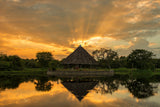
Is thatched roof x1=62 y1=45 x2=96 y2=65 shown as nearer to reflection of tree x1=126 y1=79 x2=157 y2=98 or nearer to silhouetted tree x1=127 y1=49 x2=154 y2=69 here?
silhouetted tree x1=127 y1=49 x2=154 y2=69

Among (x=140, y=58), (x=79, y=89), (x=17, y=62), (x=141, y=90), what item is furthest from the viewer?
(x=140, y=58)

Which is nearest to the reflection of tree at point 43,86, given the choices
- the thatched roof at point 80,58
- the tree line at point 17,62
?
the thatched roof at point 80,58

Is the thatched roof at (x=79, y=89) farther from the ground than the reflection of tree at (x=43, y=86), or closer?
closer

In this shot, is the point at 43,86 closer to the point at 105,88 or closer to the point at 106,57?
the point at 105,88

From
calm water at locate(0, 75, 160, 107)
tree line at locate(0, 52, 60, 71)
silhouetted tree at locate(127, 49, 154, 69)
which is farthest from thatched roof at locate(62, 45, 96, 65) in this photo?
calm water at locate(0, 75, 160, 107)

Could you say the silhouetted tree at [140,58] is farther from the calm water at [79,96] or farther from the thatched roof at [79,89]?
the thatched roof at [79,89]

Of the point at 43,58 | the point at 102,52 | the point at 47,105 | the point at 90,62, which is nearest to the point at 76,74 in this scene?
the point at 90,62

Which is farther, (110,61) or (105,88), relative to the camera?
(110,61)

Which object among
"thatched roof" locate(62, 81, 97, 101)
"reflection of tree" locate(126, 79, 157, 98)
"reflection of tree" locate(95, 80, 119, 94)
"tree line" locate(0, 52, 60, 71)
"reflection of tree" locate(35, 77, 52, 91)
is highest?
"tree line" locate(0, 52, 60, 71)

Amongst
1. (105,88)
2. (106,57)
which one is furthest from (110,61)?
(105,88)

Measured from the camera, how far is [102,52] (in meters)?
71.1

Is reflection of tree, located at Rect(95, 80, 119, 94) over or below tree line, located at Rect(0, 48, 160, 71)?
below

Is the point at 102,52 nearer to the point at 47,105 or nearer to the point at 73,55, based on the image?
the point at 73,55

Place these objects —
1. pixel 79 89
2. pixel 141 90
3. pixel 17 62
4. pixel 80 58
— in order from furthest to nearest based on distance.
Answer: pixel 17 62, pixel 80 58, pixel 141 90, pixel 79 89
